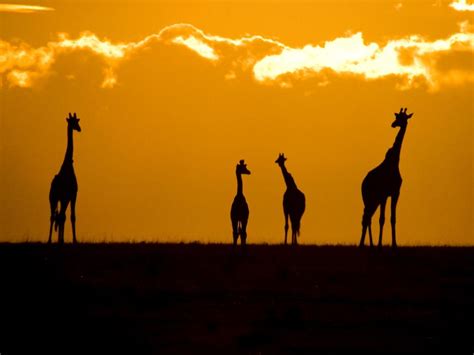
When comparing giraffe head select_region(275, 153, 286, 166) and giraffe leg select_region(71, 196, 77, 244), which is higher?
giraffe head select_region(275, 153, 286, 166)

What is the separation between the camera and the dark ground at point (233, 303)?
20641 millimetres

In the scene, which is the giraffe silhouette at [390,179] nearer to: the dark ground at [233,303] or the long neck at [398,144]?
the long neck at [398,144]

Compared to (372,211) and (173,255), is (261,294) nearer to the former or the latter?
(173,255)

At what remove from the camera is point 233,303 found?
23594 mm

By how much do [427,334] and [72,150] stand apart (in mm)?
18114

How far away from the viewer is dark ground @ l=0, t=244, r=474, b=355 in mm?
20641

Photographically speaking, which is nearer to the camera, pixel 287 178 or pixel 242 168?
pixel 242 168

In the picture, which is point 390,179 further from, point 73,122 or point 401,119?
Result: point 73,122

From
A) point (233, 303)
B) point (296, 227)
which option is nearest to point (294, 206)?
point (296, 227)

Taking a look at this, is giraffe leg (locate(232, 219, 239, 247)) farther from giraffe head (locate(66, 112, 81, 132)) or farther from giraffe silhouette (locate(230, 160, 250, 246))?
giraffe head (locate(66, 112, 81, 132))

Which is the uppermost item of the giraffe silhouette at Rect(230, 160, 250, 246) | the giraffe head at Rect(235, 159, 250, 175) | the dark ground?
the giraffe head at Rect(235, 159, 250, 175)

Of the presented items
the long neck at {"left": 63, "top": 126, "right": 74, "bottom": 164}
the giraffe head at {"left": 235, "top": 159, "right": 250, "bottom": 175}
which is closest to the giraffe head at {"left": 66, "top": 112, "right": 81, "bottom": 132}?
the long neck at {"left": 63, "top": 126, "right": 74, "bottom": 164}

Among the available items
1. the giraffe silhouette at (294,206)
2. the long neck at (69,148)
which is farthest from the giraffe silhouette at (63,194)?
the giraffe silhouette at (294,206)

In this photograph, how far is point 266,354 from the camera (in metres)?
19.8
